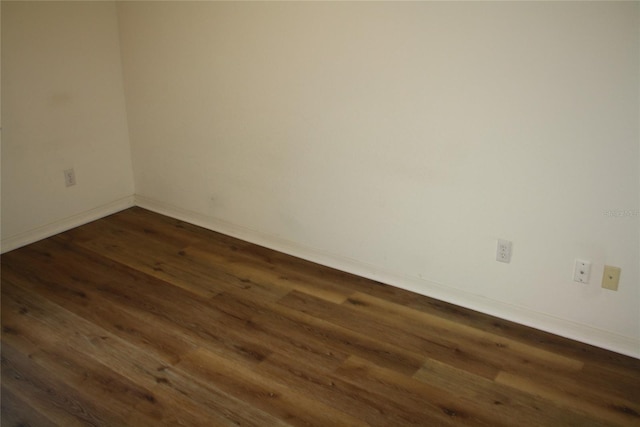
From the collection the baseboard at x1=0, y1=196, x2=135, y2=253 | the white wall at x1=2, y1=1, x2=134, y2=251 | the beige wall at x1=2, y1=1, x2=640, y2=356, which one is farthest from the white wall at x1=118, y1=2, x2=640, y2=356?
the baseboard at x1=0, y1=196, x2=135, y2=253

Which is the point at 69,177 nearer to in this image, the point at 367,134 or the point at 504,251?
the point at 367,134

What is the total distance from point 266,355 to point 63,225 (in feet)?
5.98

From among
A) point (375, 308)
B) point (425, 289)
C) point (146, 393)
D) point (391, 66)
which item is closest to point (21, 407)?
point (146, 393)

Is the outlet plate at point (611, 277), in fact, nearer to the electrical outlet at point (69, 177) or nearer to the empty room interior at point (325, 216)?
the empty room interior at point (325, 216)

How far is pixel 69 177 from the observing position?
11.9 ft

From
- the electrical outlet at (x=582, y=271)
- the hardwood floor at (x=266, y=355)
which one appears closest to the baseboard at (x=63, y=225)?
the hardwood floor at (x=266, y=355)

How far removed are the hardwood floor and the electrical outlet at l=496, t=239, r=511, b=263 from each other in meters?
0.29

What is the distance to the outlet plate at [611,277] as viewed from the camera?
2.39 meters

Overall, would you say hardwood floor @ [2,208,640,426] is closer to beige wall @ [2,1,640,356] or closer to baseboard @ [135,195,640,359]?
baseboard @ [135,195,640,359]

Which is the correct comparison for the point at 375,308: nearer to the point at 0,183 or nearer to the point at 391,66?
the point at 391,66

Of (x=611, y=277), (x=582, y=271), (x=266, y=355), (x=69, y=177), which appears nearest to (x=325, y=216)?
(x=266, y=355)

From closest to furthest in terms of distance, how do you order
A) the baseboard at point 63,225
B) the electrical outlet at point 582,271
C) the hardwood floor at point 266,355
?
the hardwood floor at point 266,355
the electrical outlet at point 582,271
the baseboard at point 63,225

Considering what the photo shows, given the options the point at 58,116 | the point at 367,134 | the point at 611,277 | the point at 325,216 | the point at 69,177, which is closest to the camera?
the point at 611,277

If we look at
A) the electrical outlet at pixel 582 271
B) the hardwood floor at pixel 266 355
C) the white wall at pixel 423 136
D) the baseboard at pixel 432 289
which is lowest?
the hardwood floor at pixel 266 355
